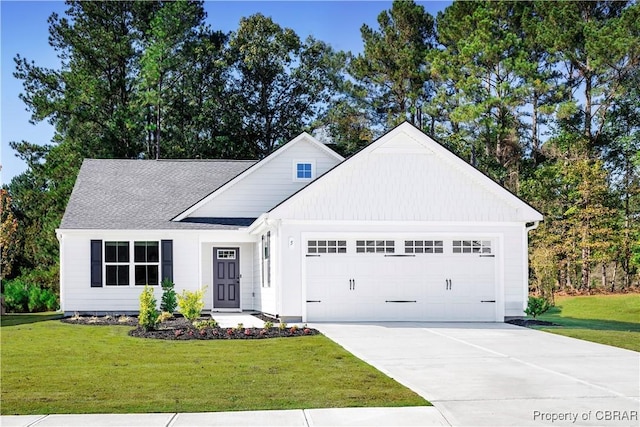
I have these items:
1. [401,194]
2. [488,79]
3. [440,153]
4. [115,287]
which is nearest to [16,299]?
[115,287]

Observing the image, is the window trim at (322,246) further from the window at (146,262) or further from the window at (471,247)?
the window at (146,262)

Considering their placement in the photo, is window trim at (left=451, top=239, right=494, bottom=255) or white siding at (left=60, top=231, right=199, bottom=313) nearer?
window trim at (left=451, top=239, right=494, bottom=255)

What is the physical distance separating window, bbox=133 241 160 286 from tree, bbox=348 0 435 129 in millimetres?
22090

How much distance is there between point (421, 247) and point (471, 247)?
1.34 m

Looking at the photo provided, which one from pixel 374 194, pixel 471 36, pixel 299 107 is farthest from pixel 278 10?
pixel 374 194

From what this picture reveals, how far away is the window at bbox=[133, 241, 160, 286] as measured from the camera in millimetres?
23375

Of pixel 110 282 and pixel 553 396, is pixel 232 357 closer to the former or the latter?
pixel 553 396

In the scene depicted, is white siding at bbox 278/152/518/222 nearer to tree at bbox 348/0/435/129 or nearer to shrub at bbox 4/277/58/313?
shrub at bbox 4/277/58/313

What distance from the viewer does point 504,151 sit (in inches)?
1586

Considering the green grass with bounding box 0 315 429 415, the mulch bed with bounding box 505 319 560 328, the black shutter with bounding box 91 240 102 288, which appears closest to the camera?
the green grass with bounding box 0 315 429 415

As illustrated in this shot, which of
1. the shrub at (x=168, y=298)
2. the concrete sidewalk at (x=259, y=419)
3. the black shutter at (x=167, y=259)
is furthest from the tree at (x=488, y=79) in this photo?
the concrete sidewalk at (x=259, y=419)

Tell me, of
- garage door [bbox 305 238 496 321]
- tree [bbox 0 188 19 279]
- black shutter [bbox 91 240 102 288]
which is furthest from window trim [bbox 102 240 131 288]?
tree [bbox 0 188 19 279]

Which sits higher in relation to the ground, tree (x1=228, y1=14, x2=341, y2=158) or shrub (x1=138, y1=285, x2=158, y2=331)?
tree (x1=228, y1=14, x2=341, y2=158)

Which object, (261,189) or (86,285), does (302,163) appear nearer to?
(261,189)
